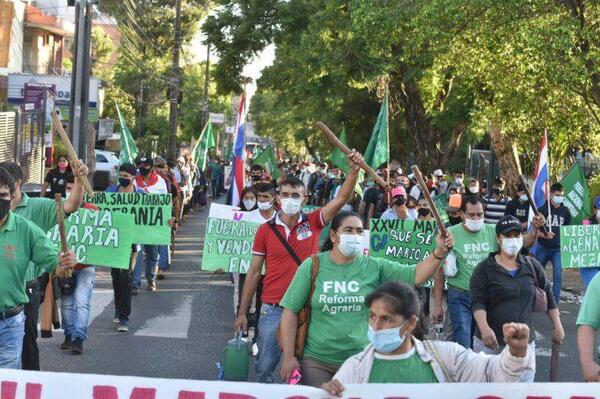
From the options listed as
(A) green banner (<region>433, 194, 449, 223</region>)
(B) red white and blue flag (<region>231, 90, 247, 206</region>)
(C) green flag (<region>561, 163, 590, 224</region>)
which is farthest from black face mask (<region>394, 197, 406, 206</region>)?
(C) green flag (<region>561, 163, 590, 224</region>)

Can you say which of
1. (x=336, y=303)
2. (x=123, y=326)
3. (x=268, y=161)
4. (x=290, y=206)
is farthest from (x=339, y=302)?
(x=268, y=161)

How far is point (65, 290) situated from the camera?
10.9m

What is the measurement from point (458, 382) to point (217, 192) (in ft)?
137

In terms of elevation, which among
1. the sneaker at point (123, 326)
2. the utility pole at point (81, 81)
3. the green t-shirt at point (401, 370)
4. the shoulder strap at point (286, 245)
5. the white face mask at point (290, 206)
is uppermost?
the utility pole at point (81, 81)

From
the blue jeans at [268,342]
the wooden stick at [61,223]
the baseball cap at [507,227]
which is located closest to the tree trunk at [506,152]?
the baseball cap at [507,227]

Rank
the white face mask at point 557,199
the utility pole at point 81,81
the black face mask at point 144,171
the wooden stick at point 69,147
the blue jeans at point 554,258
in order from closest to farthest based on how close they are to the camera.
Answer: the wooden stick at point 69,147, the blue jeans at point 554,258, the white face mask at point 557,199, the black face mask at point 144,171, the utility pole at point 81,81

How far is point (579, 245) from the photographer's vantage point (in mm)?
14328

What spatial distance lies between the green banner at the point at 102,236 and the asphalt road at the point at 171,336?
841 millimetres

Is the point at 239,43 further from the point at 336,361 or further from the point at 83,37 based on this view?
the point at 336,361

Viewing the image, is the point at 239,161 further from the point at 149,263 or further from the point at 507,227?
the point at 507,227

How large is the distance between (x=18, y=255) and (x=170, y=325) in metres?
6.41

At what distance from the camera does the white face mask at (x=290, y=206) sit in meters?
8.19

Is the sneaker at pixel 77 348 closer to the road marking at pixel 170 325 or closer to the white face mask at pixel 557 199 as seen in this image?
the road marking at pixel 170 325

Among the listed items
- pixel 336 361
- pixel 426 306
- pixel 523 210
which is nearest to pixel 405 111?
pixel 523 210
